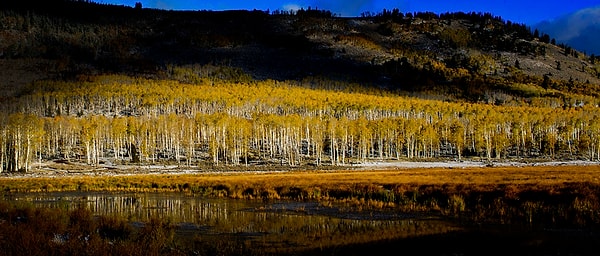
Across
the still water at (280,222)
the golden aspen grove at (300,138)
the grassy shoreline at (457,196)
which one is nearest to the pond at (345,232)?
the still water at (280,222)

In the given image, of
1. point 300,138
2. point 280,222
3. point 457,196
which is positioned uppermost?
point 300,138

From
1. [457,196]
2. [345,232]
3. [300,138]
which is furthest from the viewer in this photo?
[300,138]

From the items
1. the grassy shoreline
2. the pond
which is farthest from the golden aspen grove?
the pond

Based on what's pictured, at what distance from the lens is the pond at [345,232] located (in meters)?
19.9

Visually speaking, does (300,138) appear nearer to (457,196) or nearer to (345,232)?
(457,196)

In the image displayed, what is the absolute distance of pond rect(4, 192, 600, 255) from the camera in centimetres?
1994

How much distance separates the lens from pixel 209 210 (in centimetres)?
3372

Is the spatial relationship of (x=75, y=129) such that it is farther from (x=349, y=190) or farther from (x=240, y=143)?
(x=349, y=190)

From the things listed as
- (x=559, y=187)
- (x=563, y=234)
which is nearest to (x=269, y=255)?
(x=563, y=234)

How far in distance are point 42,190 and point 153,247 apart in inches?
1676

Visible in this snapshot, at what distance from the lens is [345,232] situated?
23953 mm

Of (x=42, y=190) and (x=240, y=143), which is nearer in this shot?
(x=42, y=190)

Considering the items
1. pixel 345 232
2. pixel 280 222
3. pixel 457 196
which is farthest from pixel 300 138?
pixel 345 232

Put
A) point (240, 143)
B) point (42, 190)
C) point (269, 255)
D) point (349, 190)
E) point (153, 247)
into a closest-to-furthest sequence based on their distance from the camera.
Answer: point (153, 247) < point (269, 255) < point (349, 190) < point (42, 190) < point (240, 143)
